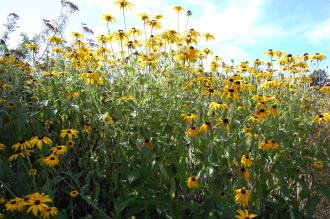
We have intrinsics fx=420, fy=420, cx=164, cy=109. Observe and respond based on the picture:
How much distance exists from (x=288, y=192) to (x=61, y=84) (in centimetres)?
224

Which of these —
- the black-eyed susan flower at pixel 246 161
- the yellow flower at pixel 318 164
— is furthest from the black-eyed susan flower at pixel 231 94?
the yellow flower at pixel 318 164

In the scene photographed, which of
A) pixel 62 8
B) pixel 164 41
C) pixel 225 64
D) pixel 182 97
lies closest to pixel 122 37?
pixel 164 41

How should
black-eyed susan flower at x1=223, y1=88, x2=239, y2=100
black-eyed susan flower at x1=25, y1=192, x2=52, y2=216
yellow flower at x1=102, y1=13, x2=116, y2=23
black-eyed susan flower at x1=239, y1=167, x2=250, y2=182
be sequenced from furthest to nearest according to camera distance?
yellow flower at x1=102, y1=13, x2=116, y2=23 < black-eyed susan flower at x1=223, y1=88, x2=239, y2=100 < black-eyed susan flower at x1=239, y1=167, x2=250, y2=182 < black-eyed susan flower at x1=25, y1=192, x2=52, y2=216

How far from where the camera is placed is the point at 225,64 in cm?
604

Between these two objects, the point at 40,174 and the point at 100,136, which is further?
the point at 100,136

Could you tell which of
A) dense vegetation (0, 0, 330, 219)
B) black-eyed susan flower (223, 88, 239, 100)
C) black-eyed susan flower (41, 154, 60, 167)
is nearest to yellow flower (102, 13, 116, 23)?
dense vegetation (0, 0, 330, 219)

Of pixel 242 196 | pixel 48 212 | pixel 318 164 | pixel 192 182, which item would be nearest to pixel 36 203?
pixel 48 212

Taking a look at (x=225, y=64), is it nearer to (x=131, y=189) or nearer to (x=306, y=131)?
(x=306, y=131)

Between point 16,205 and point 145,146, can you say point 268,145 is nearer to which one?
point 145,146

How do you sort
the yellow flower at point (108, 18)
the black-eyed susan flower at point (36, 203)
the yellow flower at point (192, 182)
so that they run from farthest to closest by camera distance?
the yellow flower at point (108, 18), the yellow flower at point (192, 182), the black-eyed susan flower at point (36, 203)

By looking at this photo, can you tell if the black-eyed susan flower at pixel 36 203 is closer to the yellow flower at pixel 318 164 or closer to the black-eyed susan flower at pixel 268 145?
the black-eyed susan flower at pixel 268 145

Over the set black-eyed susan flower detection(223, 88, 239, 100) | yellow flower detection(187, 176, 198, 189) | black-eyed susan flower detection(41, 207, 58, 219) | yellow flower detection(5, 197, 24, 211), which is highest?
black-eyed susan flower detection(223, 88, 239, 100)

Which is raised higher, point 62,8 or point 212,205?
point 62,8

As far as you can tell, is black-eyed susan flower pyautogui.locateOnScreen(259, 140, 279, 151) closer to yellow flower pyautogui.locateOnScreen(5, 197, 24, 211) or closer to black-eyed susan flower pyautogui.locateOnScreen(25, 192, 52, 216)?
black-eyed susan flower pyautogui.locateOnScreen(25, 192, 52, 216)
